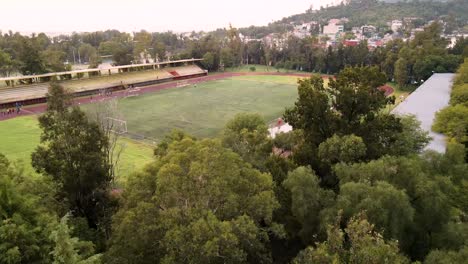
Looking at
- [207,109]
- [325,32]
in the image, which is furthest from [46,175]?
[325,32]

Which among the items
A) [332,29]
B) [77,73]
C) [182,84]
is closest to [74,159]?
[77,73]

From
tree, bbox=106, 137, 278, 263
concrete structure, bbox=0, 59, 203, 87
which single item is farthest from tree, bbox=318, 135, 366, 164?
concrete structure, bbox=0, 59, 203, 87

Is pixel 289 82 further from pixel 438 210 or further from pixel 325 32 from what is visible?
pixel 325 32

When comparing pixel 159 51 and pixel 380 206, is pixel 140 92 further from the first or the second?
pixel 380 206

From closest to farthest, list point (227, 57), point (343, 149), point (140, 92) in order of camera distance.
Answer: point (343, 149)
point (140, 92)
point (227, 57)

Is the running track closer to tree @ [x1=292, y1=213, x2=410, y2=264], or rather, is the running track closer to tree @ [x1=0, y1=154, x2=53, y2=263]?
tree @ [x1=0, y1=154, x2=53, y2=263]
